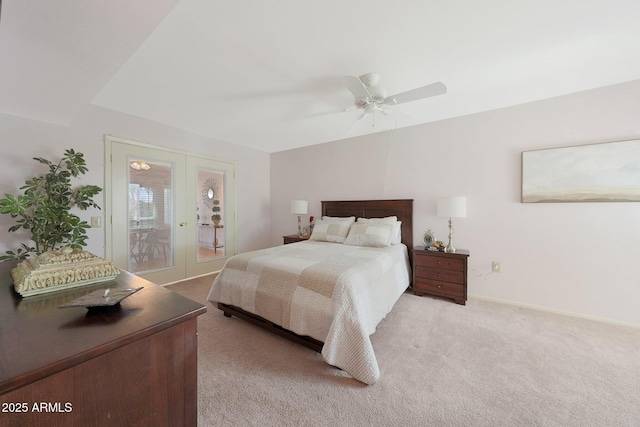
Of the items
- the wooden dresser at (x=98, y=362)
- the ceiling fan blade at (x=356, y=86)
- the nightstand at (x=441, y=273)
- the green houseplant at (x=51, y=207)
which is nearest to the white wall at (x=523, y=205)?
the nightstand at (x=441, y=273)

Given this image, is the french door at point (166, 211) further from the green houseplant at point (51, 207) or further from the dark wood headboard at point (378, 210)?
the dark wood headboard at point (378, 210)

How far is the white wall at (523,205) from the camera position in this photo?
7.96 feet

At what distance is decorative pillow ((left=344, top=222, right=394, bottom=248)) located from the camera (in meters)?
3.16

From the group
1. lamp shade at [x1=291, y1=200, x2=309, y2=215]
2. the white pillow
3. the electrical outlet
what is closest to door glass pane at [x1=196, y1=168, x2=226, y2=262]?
lamp shade at [x1=291, y1=200, x2=309, y2=215]

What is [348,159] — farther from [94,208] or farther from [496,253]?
[94,208]

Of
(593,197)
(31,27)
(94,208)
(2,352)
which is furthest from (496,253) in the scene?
(94,208)

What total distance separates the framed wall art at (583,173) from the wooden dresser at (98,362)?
353 centimetres

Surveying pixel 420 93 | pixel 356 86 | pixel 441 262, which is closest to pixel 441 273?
pixel 441 262

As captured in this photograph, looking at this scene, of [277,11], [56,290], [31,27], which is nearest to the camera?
[56,290]

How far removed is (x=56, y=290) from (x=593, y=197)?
4.21 m

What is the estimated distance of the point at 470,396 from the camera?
1.56m

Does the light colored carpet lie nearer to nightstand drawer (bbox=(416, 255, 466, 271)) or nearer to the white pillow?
nightstand drawer (bbox=(416, 255, 466, 271))

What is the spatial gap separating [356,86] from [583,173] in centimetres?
258

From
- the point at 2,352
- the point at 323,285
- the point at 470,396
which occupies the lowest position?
the point at 470,396
